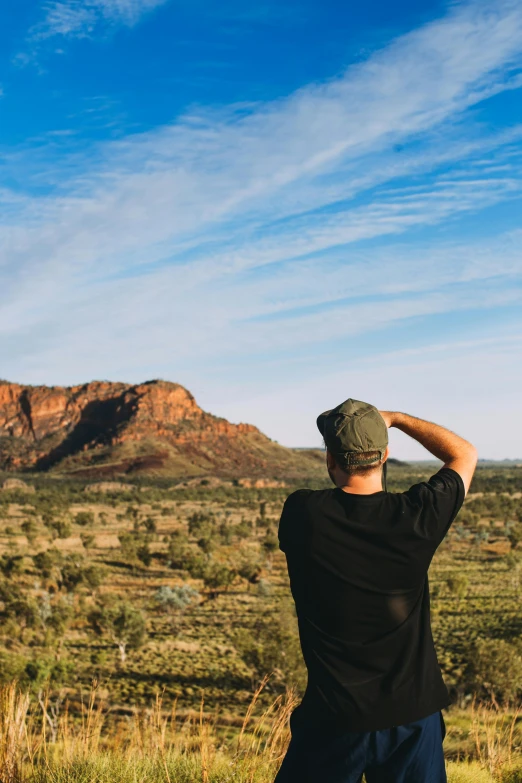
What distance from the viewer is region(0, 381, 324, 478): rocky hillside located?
133000 mm

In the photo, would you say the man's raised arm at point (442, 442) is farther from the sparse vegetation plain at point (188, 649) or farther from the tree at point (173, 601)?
the tree at point (173, 601)

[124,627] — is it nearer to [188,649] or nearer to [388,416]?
[188,649]

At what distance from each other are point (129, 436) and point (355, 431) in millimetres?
144780

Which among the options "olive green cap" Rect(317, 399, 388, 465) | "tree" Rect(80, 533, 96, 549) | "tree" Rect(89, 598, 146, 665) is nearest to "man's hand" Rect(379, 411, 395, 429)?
"olive green cap" Rect(317, 399, 388, 465)

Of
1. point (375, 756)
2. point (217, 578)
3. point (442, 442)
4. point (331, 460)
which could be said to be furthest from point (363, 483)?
point (217, 578)

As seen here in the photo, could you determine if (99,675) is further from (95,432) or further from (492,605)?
(95,432)

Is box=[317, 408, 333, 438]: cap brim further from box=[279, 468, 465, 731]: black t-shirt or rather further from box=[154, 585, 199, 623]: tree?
box=[154, 585, 199, 623]: tree

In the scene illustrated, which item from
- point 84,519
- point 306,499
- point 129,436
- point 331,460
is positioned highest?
point 129,436

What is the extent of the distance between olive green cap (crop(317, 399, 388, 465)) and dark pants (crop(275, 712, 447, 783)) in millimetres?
885

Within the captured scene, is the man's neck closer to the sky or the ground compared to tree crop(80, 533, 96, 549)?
closer to the sky

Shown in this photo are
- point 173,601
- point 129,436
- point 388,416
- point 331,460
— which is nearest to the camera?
point 331,460

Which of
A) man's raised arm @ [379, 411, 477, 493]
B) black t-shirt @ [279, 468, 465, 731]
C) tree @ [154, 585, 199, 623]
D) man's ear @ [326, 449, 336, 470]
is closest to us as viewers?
black t-shirt @ [279, 468, 465, 731]

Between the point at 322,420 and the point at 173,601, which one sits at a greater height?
the point at 322,420

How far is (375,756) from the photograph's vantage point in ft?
6.62
